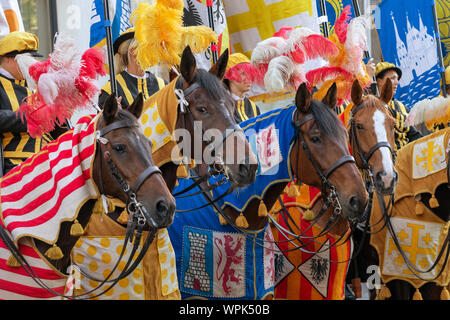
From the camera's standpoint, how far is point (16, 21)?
5855 mm

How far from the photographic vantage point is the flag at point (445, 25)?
9.24 meters

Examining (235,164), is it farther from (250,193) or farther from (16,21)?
(16,21)

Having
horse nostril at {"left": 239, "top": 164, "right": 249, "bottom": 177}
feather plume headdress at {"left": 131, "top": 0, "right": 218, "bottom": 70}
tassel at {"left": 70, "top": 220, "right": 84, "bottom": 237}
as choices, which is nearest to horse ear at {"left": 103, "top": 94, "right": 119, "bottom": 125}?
tassel at {"left": 70, "top": 220, "right": 84, "bottom": 237}

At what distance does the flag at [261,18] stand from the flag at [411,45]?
1267 millimetres

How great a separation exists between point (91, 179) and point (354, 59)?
2.65m

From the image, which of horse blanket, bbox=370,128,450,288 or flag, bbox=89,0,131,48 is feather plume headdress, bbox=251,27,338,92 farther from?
flag, bbox=89,0,131,48

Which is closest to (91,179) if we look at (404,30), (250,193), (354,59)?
(250,193)

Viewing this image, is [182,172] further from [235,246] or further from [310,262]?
[310,262]

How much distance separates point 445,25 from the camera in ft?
30.4

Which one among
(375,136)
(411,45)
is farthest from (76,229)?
(411,45)

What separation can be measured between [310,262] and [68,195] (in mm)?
2399

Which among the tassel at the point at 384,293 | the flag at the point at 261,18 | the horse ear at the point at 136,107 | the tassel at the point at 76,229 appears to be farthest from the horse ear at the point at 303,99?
the flag at the point at 261,18

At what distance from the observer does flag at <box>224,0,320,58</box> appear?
23.5ft

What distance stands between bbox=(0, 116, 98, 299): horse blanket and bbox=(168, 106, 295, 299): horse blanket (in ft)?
4.14
